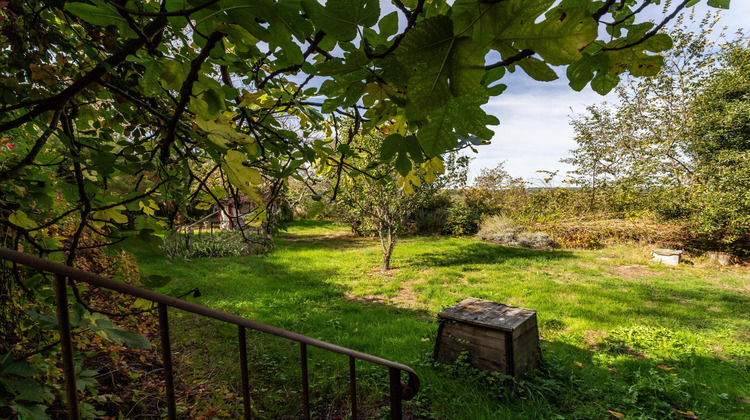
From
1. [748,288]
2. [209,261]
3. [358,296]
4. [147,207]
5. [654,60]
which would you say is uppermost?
[654,60]

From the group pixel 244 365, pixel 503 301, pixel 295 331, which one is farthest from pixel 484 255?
pixel 244 365

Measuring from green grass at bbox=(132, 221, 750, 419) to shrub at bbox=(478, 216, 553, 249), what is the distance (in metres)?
1.54

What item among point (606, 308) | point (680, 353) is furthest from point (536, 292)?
point (680, 353)

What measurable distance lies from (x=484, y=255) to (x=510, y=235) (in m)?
2.39

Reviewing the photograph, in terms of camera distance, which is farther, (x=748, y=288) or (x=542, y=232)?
(x=542, y=232)

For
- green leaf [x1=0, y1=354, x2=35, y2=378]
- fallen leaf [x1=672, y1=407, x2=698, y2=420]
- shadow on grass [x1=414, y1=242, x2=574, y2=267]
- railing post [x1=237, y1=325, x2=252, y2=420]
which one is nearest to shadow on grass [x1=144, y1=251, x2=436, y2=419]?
railing post [x1=237, y1=325, x2=252, y2=420]

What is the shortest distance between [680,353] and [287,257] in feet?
25.7

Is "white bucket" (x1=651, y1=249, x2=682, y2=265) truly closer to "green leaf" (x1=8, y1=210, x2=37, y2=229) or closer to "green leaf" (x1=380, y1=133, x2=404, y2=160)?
"green leaf" (x1=380, y1=133, x2=404, y2=160)

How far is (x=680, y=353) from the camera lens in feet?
12.9

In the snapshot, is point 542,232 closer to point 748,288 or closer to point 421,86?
point 748,288

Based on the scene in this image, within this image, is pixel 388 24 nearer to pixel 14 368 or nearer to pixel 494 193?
pixel 14 368

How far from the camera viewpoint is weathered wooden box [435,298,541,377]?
3152 mm

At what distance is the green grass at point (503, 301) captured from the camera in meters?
3.02

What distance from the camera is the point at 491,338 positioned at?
10.7 feet
